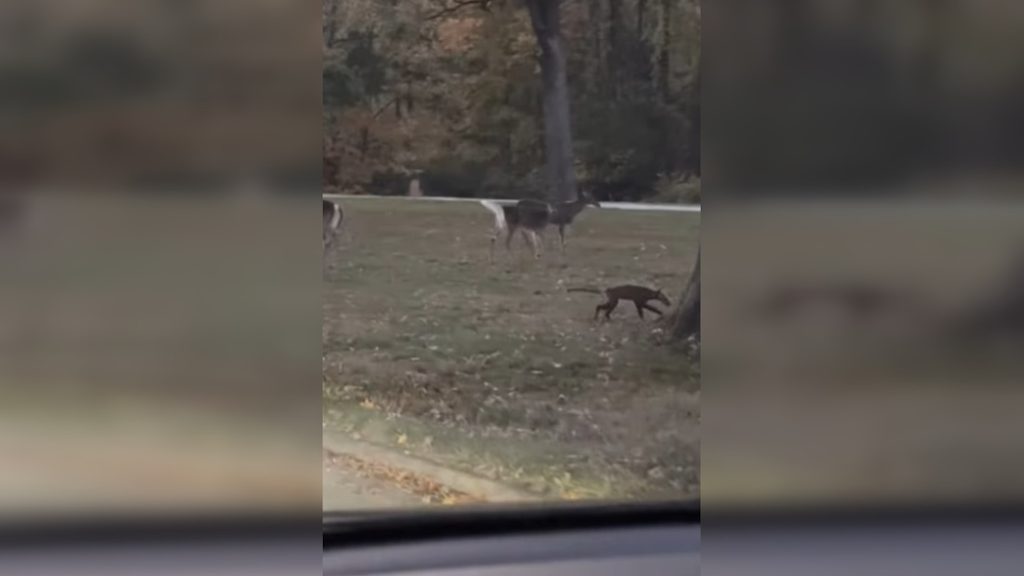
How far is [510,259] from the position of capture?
6.46ft

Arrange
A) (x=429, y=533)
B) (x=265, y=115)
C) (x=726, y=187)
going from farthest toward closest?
(x=429, y=533), (x=265, y=115), (x=726, y=187)

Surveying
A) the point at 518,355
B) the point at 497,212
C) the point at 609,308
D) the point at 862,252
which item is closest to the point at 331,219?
the point at 497,212

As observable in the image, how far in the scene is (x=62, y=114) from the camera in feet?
5.41

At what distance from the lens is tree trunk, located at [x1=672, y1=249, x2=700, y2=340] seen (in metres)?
1.77

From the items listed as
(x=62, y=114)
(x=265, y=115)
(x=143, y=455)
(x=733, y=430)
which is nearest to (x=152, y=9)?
(x=62, y=114)

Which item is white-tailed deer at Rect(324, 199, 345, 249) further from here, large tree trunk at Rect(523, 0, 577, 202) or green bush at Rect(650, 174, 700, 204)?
green bush at Rect(650, 174, 700, 204)

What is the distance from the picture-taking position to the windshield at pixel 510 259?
1.88 meters

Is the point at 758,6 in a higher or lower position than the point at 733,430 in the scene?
higher

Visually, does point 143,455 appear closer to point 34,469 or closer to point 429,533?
point 34,469

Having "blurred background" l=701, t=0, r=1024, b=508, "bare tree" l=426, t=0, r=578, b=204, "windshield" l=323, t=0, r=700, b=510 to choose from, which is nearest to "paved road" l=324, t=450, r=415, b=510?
"windshield" l=323, t=0, r=700, b=510

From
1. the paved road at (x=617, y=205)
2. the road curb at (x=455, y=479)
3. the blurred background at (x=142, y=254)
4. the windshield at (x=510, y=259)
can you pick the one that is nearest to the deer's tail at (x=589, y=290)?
the windshield at (x=510, y=259)

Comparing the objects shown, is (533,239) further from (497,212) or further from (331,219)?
(331,219)

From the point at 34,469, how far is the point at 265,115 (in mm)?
692

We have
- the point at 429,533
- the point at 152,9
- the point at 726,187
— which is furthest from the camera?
the point at 429,533
